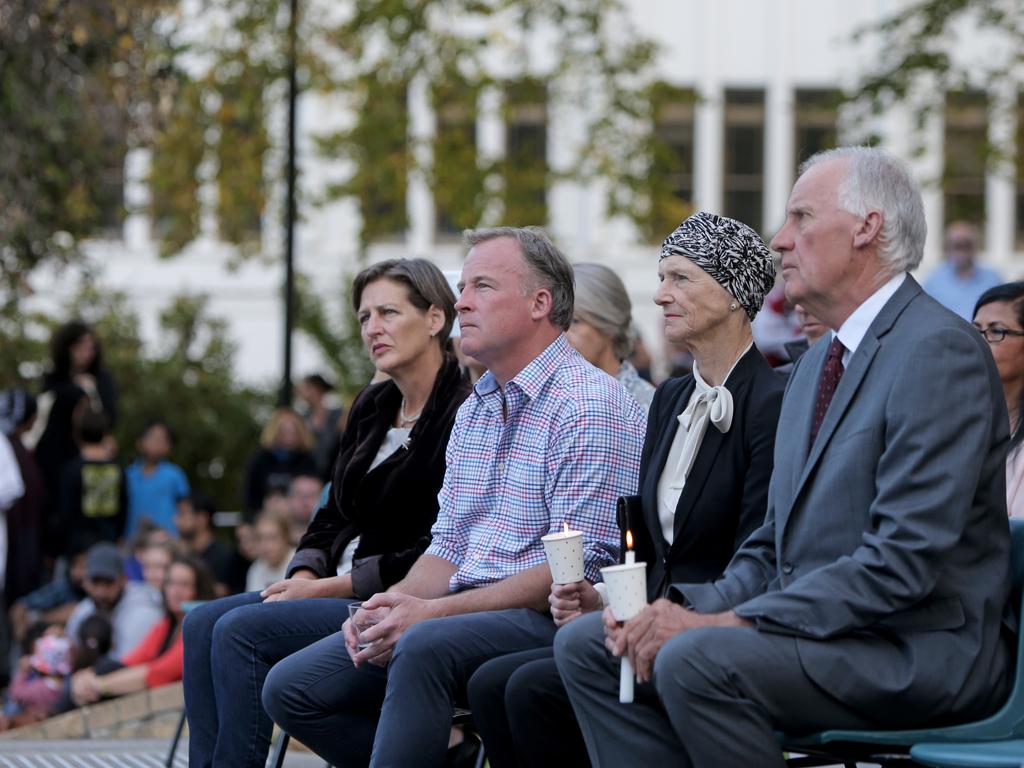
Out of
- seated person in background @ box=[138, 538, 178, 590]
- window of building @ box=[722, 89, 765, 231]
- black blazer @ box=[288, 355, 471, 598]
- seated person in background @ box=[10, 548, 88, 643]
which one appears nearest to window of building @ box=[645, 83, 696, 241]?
seated person in background @ box=[10, 548, 88, 643]

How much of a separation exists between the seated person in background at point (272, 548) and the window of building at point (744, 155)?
908 inches

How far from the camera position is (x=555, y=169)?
18766 millimetres

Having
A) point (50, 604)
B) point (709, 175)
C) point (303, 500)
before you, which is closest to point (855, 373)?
point (303, 500)

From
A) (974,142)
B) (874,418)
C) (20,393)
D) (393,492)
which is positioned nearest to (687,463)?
(874,418)

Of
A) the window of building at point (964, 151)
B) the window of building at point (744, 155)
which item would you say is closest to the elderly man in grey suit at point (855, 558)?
the window of building at point (964, 151)

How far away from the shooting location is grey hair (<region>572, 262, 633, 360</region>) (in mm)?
6293

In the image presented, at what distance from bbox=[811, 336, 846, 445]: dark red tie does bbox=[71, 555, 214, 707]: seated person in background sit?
211 inches

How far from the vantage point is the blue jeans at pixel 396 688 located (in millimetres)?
4617

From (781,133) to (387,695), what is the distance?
2870 cm

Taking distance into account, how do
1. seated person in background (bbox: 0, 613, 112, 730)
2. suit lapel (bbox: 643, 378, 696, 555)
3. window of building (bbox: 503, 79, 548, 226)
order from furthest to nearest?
1. window of building (bbox: 503, 79, 548, 226)
2. seated person in background (bbox: 0, 613, 112, 730)
3. suit lapel (bbox: 643, 378, 696, 555)

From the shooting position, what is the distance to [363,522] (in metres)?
5.80

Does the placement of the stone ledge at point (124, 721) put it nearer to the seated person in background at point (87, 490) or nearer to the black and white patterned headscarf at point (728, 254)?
the seated person in background at point (87, 490)

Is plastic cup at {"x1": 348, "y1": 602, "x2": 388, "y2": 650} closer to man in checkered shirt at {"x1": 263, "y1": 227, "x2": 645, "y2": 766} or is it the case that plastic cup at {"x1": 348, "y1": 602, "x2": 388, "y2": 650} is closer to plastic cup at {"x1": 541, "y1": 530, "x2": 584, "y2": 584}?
man in checkered shirt at {"x1": 263, "y1": 227, "x2": 645, "y2": 766}

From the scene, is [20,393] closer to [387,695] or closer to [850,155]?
[387,695]
